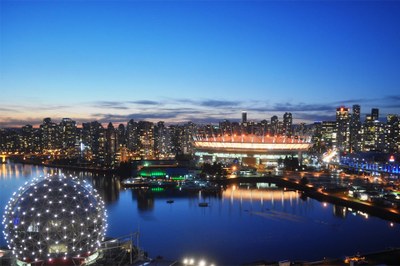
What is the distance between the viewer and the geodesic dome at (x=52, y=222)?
4.81 m

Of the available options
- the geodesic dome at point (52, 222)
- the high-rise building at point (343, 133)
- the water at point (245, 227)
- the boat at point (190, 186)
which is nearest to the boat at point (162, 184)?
the boat at point (190, 186)

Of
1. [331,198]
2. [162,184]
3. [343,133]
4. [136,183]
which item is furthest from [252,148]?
[343,133]

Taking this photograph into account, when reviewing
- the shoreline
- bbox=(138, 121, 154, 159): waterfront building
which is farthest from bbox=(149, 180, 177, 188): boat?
bbox=(138, 121, 154, 159): waterfront building

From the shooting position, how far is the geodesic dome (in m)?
4.81

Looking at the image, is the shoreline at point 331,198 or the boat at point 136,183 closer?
the shoreline at point 331,198

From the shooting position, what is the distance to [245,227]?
399 inches

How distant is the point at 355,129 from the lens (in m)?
43.8

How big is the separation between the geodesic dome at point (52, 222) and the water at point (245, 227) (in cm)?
302

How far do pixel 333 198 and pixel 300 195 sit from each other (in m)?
1.81

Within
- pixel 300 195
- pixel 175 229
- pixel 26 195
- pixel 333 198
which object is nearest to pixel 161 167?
pixel 300 195

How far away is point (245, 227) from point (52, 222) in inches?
243

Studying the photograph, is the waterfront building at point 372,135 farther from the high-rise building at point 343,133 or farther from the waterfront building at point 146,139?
the waterfront building at point 146,139

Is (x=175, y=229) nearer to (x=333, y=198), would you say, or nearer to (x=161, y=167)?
(x=333, y=198)

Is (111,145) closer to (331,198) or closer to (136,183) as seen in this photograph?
(136,183)
